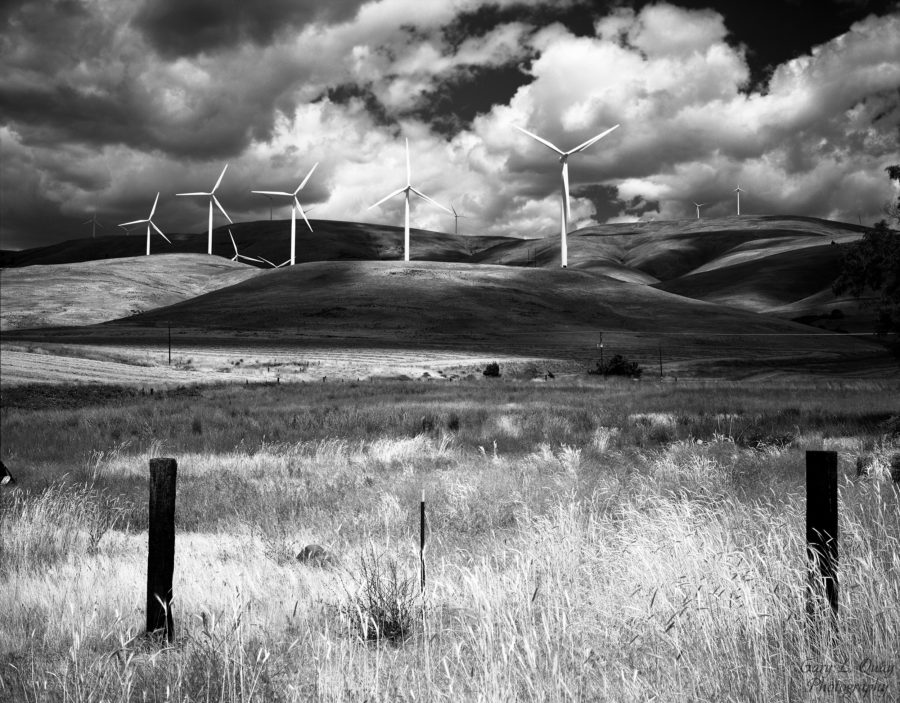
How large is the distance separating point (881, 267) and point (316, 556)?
22.7 metres

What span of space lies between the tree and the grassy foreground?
3469 millimetres

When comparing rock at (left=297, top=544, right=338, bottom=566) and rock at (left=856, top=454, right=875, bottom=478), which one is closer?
rock at (left=297, top=544, right=338, bottom=566)

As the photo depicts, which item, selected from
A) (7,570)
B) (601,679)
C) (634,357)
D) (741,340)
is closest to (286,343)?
(634,357)

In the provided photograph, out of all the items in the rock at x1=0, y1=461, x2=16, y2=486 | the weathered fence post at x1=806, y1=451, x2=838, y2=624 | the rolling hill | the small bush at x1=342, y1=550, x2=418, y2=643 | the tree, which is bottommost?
the small bush at x1=342, y1=550, x2=418, y2=643

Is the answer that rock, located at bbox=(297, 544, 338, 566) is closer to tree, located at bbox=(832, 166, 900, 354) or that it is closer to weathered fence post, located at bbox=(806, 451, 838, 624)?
weathered fence post, located at bbox=(806, 451, 838, 624)

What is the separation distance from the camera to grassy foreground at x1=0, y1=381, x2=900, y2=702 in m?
5.23

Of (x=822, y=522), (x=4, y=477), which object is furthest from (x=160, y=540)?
(x=4, y=477)

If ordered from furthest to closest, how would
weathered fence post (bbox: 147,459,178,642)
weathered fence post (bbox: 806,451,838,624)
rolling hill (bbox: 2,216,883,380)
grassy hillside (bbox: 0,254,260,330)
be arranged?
grassy hillside (bbox: 0,254,260,330) < rolling hill (bbox: 2,216,883,380) < weathered fence post (bbox: 147,459,178,642) < weathered fence post (bbox: 806,451,838,624)

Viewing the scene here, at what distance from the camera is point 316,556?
9766mm

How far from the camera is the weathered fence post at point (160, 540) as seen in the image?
616 cm

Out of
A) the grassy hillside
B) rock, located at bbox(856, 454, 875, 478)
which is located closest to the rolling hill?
the grassy hillside

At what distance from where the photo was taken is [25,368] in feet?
132

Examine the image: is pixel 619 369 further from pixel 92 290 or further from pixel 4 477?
pixel 92 290

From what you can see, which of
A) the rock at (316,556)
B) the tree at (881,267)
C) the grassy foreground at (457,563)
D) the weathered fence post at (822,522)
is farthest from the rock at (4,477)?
the tree at (881,267)
